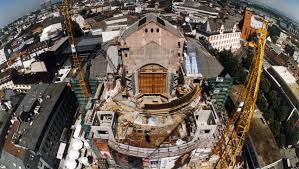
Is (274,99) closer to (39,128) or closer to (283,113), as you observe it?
(283,113)

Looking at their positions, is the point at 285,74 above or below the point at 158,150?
below

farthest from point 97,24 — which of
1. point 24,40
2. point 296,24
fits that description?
point 296,24

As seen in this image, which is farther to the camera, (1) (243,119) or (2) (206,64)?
(2) (206,64)

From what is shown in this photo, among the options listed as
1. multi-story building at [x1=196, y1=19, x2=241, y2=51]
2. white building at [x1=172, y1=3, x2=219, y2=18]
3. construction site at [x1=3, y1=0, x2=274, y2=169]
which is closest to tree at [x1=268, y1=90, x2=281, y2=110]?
construction site at [x1=3, y1=0, x2=274, y2=169]

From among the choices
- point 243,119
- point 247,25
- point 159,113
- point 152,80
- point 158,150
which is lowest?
point 158,150

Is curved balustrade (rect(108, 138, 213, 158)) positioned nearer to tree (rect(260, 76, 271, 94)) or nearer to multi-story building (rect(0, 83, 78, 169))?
multi-story building (rect(0, 83, 78, 169))

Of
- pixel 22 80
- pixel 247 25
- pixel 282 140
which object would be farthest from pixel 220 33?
pixel 22 80
